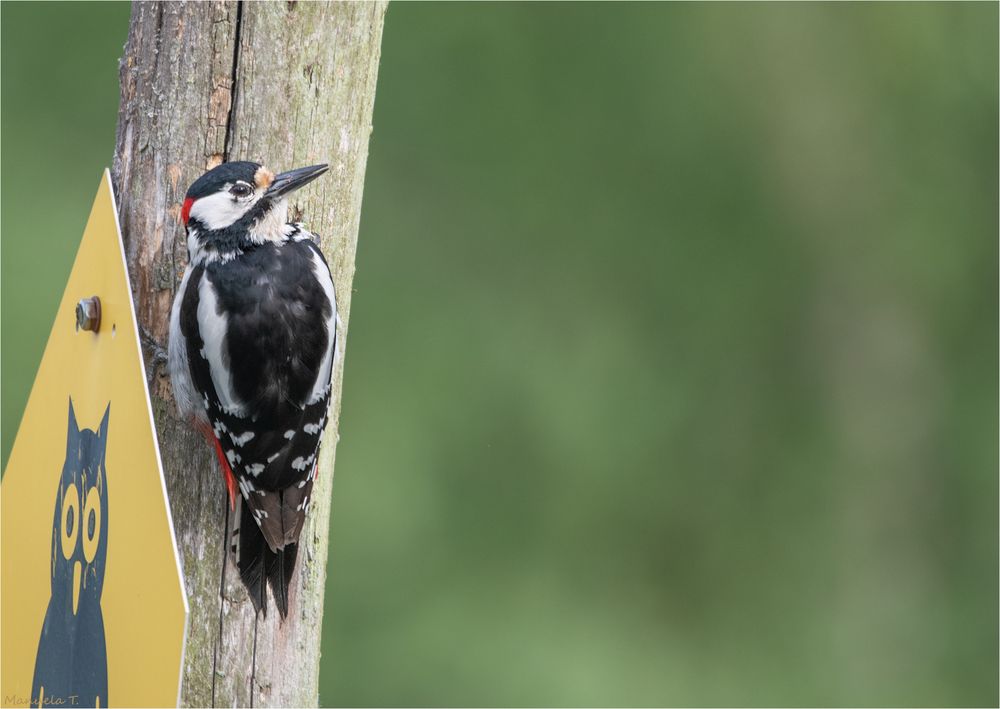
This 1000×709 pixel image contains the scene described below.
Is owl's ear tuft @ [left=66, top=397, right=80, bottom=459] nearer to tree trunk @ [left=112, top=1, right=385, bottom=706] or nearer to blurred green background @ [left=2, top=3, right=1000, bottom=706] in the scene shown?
tree trunk @ [left=112, top=1, right=385, bottom=706]

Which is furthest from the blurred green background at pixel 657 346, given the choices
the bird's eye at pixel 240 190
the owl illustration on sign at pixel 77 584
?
the owl illustration on sign at pixel 77 584

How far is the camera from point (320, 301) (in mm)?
1691

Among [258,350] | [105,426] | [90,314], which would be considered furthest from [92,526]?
[258,350]

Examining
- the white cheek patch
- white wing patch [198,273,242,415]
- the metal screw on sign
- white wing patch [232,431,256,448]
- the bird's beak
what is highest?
the bird's beak

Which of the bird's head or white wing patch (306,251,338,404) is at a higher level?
the bird's head

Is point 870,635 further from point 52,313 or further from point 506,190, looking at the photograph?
point 52,313

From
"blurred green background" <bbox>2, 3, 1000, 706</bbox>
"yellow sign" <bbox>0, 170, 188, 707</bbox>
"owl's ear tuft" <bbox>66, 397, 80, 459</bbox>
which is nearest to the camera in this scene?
"yellow sign" <bbox>0, 170, 188, 707</bbox>

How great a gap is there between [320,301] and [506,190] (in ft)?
12.4

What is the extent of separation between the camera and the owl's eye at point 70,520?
1307 mm

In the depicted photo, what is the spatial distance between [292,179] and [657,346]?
13.2 feet

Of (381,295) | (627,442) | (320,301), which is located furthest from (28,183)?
(320,301)

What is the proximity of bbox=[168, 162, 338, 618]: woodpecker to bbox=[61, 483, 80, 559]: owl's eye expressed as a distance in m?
0.27

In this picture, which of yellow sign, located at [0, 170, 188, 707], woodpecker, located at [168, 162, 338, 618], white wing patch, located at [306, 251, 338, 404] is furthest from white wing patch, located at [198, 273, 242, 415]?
yellow sign, located at [0, 170, 188, 707]

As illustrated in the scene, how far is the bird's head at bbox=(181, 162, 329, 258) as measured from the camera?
157cm
